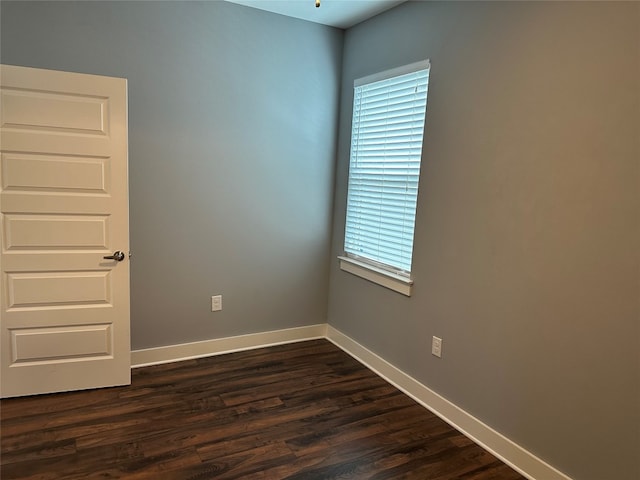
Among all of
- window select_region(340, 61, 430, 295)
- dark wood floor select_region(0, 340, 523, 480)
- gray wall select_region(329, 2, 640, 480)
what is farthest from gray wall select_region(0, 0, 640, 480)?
dark wood floor select_region(0, 340, 523, 480)

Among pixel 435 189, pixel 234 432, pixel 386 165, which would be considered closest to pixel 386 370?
pixel 234 432

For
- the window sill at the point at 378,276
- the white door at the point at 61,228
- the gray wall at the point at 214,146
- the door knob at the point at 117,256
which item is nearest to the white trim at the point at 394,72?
the gray wall at the point at 214,146

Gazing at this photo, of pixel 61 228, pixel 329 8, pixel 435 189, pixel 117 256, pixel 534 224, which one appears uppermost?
pixel 329 8

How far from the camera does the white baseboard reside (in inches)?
92.1

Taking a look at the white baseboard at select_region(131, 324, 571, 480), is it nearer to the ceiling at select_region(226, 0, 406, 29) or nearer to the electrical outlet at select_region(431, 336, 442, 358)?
the electrical outlet at select_region(431, 336, 442, 358)

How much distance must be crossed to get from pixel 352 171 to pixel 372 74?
2.48ft

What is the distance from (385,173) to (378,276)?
76 centimetres

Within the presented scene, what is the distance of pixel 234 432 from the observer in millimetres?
2551

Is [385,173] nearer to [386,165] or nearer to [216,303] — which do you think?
[386,165]

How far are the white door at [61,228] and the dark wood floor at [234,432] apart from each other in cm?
28

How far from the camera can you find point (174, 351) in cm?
342

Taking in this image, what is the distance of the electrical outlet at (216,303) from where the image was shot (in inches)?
139

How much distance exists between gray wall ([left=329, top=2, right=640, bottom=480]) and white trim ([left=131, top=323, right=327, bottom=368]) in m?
1.09

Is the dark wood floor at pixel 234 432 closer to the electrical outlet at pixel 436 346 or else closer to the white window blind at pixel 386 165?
the electrical outlet at pixel 436 346
